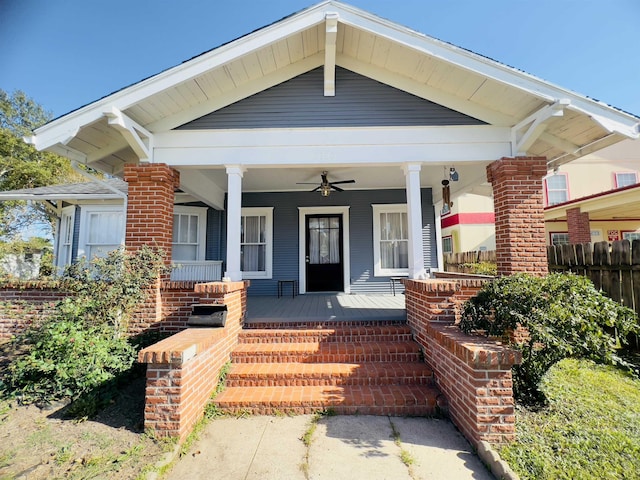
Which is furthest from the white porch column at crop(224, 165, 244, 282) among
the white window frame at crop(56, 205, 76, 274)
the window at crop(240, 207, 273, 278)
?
the white window frame at crop(56, 205, 76, 274)

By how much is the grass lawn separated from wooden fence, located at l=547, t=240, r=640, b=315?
4.90 ft

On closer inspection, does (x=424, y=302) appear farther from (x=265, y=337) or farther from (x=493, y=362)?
(x=265, y=337)

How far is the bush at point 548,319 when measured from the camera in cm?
255

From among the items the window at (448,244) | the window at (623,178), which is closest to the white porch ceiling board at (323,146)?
the window at (448,244)

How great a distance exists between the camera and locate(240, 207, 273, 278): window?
24.7ft

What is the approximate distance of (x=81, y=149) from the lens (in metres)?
4.59

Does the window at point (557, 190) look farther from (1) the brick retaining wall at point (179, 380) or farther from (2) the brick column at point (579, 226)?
(1) the brick retaining wall at point (179, 380)

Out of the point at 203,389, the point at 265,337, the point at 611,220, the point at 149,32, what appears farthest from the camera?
the point at 611,220

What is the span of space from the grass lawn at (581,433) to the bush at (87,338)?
3930 mm

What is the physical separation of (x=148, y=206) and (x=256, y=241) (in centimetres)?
354

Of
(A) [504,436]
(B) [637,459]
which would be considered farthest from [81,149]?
(B) [637,459]

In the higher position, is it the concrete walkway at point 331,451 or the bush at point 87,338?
the bush at point 87,338

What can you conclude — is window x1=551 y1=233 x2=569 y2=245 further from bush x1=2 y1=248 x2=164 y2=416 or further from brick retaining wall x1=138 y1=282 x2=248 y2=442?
bush x1=2 y1=248 x2=164 y2=416

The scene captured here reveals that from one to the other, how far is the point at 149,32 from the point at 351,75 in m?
6.09
